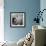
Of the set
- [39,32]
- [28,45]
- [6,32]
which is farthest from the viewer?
[6,32]

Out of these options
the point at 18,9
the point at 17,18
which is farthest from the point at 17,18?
the point at 18,9

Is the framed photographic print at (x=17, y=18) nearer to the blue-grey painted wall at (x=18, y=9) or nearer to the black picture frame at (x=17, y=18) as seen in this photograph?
the black picture frame at (x=17, y=18)

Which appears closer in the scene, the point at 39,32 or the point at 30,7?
the point at 39,32

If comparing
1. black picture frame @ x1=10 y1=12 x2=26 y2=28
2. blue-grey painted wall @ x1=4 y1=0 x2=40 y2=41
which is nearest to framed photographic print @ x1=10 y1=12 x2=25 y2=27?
black picture frame @ x1=10 y1=12 x2=26 y2=28

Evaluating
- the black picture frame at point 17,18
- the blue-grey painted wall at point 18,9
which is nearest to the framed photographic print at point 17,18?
the black picture frame at point 17,18

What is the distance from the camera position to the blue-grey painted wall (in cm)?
566

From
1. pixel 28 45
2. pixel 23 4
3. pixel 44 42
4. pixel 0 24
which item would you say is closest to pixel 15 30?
pixel 0 24

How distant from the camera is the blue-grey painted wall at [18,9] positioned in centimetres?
566

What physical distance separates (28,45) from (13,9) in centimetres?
256

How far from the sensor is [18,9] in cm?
569

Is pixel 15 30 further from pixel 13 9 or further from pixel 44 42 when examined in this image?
pixel 44 42

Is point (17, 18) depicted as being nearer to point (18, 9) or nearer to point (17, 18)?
point (17, 18)

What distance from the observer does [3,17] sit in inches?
223

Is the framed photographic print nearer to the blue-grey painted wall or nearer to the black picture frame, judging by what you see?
the black picture frame
